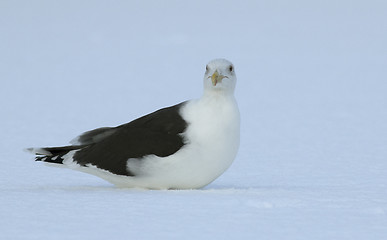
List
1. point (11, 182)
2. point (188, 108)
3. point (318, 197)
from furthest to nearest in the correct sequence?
point (11, 182) < point (188, 108) < point (318, 197)

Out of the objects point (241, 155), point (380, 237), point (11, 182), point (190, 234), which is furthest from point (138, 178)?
point (241, 155)

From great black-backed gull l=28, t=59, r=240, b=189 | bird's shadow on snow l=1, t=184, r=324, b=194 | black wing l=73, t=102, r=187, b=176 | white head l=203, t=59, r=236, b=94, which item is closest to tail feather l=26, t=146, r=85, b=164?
great black-backed gull l=28, t=59, r=240, b=189

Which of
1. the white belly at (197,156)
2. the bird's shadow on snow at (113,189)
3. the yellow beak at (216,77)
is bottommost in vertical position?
the bird's shadow on snow at (113,189)

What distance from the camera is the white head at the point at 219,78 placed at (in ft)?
26.2

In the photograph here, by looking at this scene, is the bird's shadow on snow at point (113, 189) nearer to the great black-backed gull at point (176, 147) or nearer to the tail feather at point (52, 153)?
the great black-backed gull at point (176, 147)

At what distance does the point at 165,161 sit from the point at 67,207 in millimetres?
1384

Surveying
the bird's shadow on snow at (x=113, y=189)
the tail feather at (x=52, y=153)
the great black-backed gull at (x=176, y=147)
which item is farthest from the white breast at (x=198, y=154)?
the tail feather at (x=52, y=153)

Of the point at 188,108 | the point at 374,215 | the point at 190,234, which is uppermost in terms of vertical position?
the point at 188,108

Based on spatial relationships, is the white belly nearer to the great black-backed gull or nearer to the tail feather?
the great black-backed gull

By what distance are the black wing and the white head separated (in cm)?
36

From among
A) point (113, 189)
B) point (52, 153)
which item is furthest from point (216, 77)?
point (52, 153)

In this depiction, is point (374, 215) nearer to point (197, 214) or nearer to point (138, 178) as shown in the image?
point (197, 214)

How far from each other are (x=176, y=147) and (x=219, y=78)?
82 cm

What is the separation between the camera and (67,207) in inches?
258
